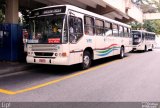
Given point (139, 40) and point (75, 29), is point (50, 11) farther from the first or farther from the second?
point (139, 40)

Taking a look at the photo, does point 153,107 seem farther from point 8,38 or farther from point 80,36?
point 8,38

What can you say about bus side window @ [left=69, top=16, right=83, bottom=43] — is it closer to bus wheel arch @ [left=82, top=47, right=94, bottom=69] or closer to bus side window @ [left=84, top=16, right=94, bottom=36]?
bus side window @ [left=84, top=16, right=94, bottom=36]

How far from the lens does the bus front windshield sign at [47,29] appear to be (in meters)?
9.08

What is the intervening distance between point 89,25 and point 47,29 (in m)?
2.48

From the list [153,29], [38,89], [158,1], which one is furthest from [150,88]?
[158,1]

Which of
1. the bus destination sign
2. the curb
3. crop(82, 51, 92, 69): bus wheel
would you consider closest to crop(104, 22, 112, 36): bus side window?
crop(82, 51, 92, 69): bus wheel

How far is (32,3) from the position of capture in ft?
54.7

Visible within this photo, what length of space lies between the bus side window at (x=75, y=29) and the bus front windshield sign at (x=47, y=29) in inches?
17.7

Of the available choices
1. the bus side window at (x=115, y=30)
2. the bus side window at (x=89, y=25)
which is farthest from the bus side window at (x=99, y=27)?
the bus side window at (x=115, y=30)

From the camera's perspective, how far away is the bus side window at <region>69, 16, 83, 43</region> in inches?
368

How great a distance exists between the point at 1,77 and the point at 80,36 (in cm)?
368

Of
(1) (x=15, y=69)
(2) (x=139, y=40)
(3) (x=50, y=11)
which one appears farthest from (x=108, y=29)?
(2) (x=139, y=40)

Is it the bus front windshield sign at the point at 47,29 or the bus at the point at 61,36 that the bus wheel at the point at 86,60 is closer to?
the bus at the point at 61,36

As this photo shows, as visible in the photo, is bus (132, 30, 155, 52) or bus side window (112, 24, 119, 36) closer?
bus side window (112, 24, 119, 36)
